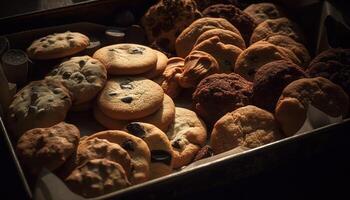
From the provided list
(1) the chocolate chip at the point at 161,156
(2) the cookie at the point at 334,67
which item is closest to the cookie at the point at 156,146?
(1) the chocolate chip at the point at 161,156

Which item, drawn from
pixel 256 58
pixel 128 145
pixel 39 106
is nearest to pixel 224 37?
pixel 256 58

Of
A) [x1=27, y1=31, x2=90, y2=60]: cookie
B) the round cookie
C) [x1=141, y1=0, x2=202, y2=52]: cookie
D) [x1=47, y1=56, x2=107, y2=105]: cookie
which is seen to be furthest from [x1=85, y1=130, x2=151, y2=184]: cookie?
[x1=141, y1=0, x2=202, y2=52]: cookie

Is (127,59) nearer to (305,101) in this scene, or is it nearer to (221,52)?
(221,52)

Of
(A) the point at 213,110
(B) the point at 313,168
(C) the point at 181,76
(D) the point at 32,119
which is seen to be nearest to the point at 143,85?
(C) the point at 181,76

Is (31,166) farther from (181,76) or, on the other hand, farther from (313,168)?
(313,168)

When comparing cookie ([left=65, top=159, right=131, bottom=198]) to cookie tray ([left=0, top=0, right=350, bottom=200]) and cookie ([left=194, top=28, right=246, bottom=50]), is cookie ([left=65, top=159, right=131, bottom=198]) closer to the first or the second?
cookie tray ([left=0, top=0, right=350, bottom=200])

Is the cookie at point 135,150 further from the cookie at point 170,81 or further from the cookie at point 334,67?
the cookie at point 334,67
